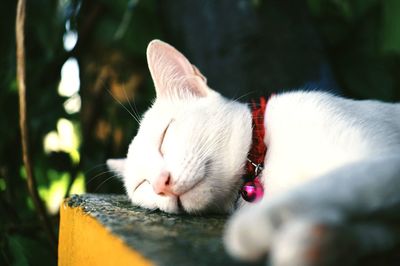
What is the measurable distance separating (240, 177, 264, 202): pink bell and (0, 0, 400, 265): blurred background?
0.59m

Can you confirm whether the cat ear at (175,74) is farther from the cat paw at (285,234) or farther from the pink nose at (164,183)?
the cat paw at (285,234)

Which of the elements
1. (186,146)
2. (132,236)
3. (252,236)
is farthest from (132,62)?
(252,236)

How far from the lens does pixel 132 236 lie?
70cm

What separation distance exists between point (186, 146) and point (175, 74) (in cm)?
29

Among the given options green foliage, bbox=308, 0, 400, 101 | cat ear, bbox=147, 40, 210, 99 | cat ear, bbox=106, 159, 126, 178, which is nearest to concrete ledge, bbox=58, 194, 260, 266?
cat ear, bbox=106, 159, 126, 178

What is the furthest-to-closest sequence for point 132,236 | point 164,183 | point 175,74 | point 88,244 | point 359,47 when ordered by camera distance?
point 359,47
point 175,74
point 164,183
point 88,244
point 132,236

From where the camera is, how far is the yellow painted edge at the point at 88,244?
2.10 feet

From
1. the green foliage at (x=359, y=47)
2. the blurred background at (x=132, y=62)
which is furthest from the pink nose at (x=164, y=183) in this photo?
the green foliage at (x=359, y=47)

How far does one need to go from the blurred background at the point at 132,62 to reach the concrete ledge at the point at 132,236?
421 mm

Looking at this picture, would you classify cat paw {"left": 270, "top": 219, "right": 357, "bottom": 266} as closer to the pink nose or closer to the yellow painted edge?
the yellow painted edge

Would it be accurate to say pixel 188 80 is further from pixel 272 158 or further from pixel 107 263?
pixel 107 263

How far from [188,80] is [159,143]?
22 cm

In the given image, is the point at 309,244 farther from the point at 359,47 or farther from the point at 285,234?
the point at 359,47

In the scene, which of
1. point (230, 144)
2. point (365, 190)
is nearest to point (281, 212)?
point (365, 190)
